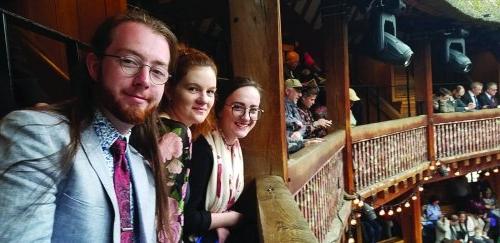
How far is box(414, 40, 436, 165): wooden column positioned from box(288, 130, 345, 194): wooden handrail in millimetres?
4269

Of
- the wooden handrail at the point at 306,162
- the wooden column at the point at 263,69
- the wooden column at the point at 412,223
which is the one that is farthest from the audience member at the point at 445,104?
the wooden column at the point at 263,69

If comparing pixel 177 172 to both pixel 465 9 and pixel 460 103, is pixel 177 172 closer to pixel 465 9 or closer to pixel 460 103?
pixel 465 9

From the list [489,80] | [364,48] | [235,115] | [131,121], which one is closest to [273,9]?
[235,115]

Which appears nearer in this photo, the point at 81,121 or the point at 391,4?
the point at 81,121

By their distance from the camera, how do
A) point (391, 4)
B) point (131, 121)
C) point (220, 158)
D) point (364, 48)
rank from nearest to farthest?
point (131, 121) → point (220, 158) → point (391, 4) → point (364, 48)

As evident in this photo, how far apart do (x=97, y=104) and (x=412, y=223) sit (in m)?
9.17

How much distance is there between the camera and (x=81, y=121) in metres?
0.92

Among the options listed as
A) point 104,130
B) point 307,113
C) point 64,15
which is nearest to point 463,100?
point 307,113

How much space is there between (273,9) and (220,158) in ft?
3.04

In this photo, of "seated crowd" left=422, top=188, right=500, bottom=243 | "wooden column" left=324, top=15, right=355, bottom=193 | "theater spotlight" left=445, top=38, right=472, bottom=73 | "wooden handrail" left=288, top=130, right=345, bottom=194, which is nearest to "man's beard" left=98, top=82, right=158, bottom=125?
"wooden handrail" left=288, top=130, right=345, bottom=194

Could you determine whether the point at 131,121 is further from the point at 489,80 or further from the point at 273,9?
the point at 489,80

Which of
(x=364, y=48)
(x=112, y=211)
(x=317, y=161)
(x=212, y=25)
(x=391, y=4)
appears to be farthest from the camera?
(x=212, y=25)

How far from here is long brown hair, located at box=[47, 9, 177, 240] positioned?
90 centimetres

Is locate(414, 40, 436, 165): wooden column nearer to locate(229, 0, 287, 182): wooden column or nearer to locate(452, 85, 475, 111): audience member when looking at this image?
locate(452, 85, 475, 111): audience member
